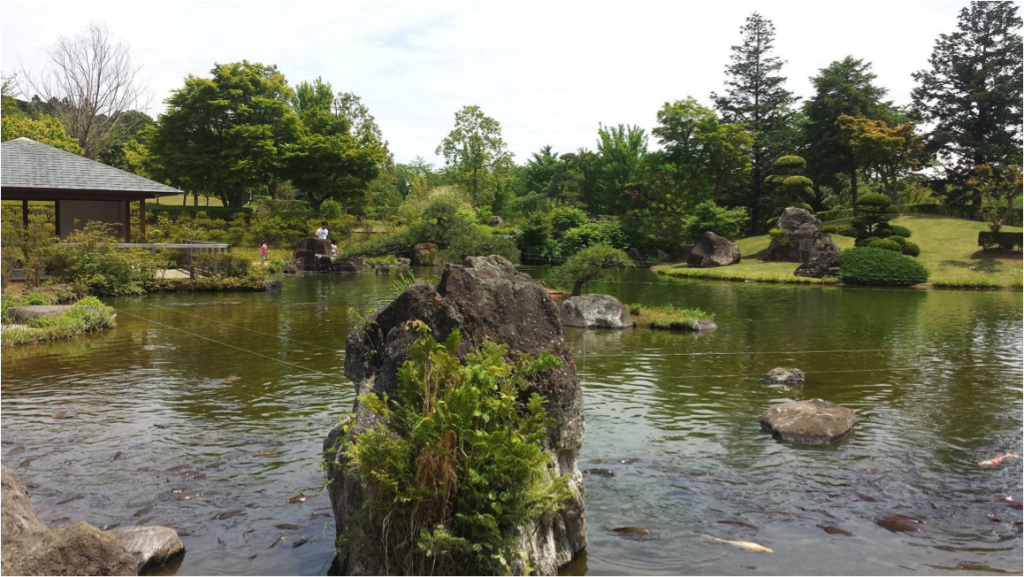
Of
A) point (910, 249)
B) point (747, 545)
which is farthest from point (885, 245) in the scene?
point (747, 545)

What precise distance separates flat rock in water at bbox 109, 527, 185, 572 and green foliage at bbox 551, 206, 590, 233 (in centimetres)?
4570

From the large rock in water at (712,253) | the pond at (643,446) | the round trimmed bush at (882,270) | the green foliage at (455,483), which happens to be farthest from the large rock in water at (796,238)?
the green foliage at (455,483)

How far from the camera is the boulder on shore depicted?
4031 cm

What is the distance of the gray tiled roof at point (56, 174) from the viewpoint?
90.7ft

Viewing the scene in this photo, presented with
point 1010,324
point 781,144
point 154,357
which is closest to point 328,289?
point 154,357

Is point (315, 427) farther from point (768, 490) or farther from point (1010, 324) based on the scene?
point (1010, 324)

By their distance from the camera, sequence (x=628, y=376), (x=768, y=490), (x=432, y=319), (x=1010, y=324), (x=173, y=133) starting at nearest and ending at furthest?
(x=432, y=319)
(x=768, y=490)
(x=628, y=376)
(x=1010, y=324)
(x=173, y=133)

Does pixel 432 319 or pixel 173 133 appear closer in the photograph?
pixel 432 319

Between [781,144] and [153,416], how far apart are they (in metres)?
48.9

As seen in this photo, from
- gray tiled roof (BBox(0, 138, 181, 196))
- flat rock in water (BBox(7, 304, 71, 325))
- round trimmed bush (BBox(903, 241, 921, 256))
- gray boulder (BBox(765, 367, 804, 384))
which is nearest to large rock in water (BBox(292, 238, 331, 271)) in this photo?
gray tiled roof (BBox(0, 138, 181, 196))

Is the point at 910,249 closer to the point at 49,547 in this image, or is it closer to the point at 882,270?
the point at 882,270

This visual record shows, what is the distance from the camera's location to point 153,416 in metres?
9.20

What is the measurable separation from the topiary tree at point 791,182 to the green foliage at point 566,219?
A: 41.1ft

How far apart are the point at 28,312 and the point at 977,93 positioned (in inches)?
1885
